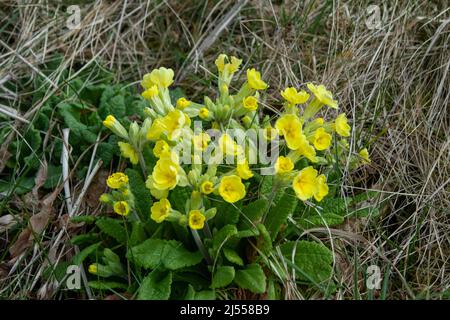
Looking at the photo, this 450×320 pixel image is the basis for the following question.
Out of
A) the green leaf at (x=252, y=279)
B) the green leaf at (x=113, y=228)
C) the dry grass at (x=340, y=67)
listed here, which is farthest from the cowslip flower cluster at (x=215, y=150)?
the dry grass at (x=340, y=67)

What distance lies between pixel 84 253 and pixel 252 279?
0.70 metres

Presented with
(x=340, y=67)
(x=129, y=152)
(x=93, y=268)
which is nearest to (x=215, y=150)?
(x=129, y=152)

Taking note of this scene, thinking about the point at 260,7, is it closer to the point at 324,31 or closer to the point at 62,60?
the point at 324,31

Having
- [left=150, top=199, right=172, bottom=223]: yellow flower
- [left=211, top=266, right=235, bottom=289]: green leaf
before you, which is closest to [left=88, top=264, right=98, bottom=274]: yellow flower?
Result: [left=150, top=199, right=172, bottom=223]: yellow flower

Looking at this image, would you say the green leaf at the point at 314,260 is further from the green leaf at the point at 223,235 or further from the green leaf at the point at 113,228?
the green leaf at the point at 113,228

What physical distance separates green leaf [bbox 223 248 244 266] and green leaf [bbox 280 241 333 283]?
0.70 feet

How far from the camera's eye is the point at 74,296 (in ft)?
8.20

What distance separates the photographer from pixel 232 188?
221 centimetres

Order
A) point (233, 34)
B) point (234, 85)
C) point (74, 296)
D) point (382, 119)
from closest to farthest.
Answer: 1. point (74, 296)
2. point (382, 119)
3. point (234, 85)
4. point (233, 34)

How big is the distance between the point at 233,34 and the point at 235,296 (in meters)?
1.78

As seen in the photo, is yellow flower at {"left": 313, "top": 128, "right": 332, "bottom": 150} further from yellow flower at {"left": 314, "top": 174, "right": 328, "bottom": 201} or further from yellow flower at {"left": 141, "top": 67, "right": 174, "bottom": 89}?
yellow flower at {"left": 141, "top": 67, "right": 174, "bottom": 89}

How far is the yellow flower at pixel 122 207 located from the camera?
7.67ft

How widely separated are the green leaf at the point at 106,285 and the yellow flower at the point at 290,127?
0.89 m
